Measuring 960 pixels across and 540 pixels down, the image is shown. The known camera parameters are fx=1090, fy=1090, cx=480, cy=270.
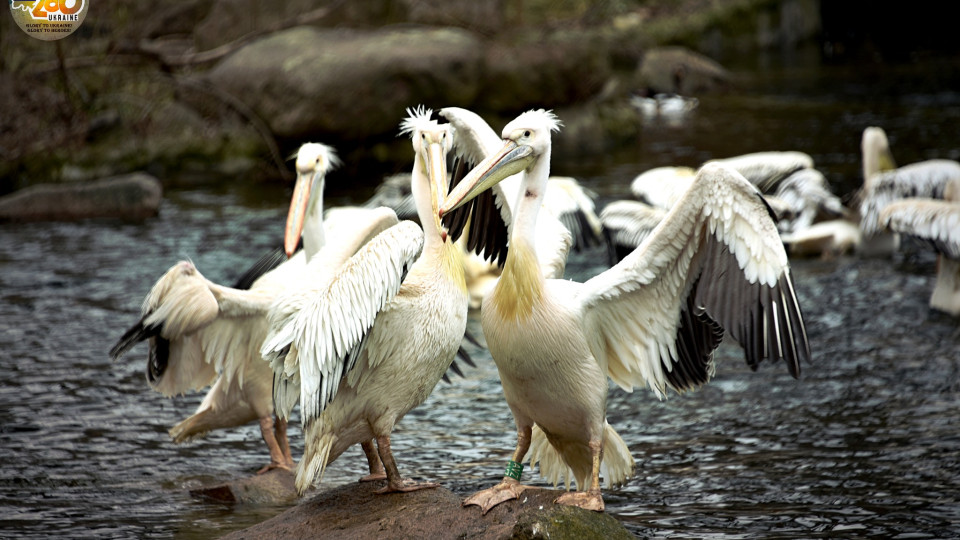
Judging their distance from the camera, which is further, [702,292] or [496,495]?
[702,292]

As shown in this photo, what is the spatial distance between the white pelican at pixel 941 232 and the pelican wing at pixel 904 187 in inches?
44.0

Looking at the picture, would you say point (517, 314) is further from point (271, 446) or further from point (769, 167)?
point (769, 167)

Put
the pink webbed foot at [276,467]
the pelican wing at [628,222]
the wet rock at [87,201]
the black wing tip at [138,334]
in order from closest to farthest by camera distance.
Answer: the black wing tip at [138,334] → the pink webbed foot at [276,467] → the pelican wing at [628,222] → the wet rock at [87,201]

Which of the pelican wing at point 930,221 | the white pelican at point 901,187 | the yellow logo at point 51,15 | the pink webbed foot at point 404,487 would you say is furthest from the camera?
the white pelican at point 901,187

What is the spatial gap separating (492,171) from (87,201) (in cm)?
721

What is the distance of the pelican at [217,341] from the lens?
434 cm

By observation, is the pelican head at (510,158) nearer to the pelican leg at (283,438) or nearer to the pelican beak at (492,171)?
the pelican beak at (492,171)

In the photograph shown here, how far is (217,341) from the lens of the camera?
4551 millimetres

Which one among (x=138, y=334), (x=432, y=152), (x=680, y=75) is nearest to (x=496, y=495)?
(x=432, y=152)

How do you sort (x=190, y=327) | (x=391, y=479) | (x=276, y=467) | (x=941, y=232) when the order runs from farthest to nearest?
1. (x=941, y=232)
2. (x=276, y=467)
3. (x=190, y=327)
4. (x=391, y=479)

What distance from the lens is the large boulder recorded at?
439 inches

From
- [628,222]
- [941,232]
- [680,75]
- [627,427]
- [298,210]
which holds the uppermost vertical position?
[680,75]

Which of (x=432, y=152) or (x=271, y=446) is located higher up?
(x=432, y=152)

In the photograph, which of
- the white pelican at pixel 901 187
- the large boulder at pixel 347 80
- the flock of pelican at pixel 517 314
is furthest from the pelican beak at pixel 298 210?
the large boulder at pixel 347 80
